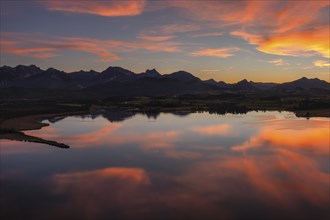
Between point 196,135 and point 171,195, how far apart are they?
3207cm

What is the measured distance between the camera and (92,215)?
71.4 feet

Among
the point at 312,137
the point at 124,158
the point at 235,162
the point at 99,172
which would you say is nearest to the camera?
the point at 99,172

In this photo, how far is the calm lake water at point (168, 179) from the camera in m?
22.4

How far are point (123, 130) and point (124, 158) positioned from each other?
2633 cm

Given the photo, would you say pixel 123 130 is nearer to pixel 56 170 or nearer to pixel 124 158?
pixel 124 158

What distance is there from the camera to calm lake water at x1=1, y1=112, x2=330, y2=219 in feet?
73.5

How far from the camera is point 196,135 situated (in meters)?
56.9

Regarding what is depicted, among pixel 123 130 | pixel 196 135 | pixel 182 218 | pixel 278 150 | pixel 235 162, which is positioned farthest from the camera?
pixel 123 130

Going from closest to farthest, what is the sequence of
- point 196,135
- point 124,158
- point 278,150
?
point 124,158
point 278,150
point 196,135

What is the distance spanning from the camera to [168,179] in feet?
96.3

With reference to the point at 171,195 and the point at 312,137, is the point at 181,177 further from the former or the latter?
the point at 312,137

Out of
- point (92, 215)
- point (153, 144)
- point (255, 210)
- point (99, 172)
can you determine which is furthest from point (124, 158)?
point (255, 210)

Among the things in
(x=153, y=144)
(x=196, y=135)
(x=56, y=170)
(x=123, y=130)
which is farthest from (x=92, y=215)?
(x=123, y=130)

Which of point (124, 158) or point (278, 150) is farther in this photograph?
point (278, 150)
